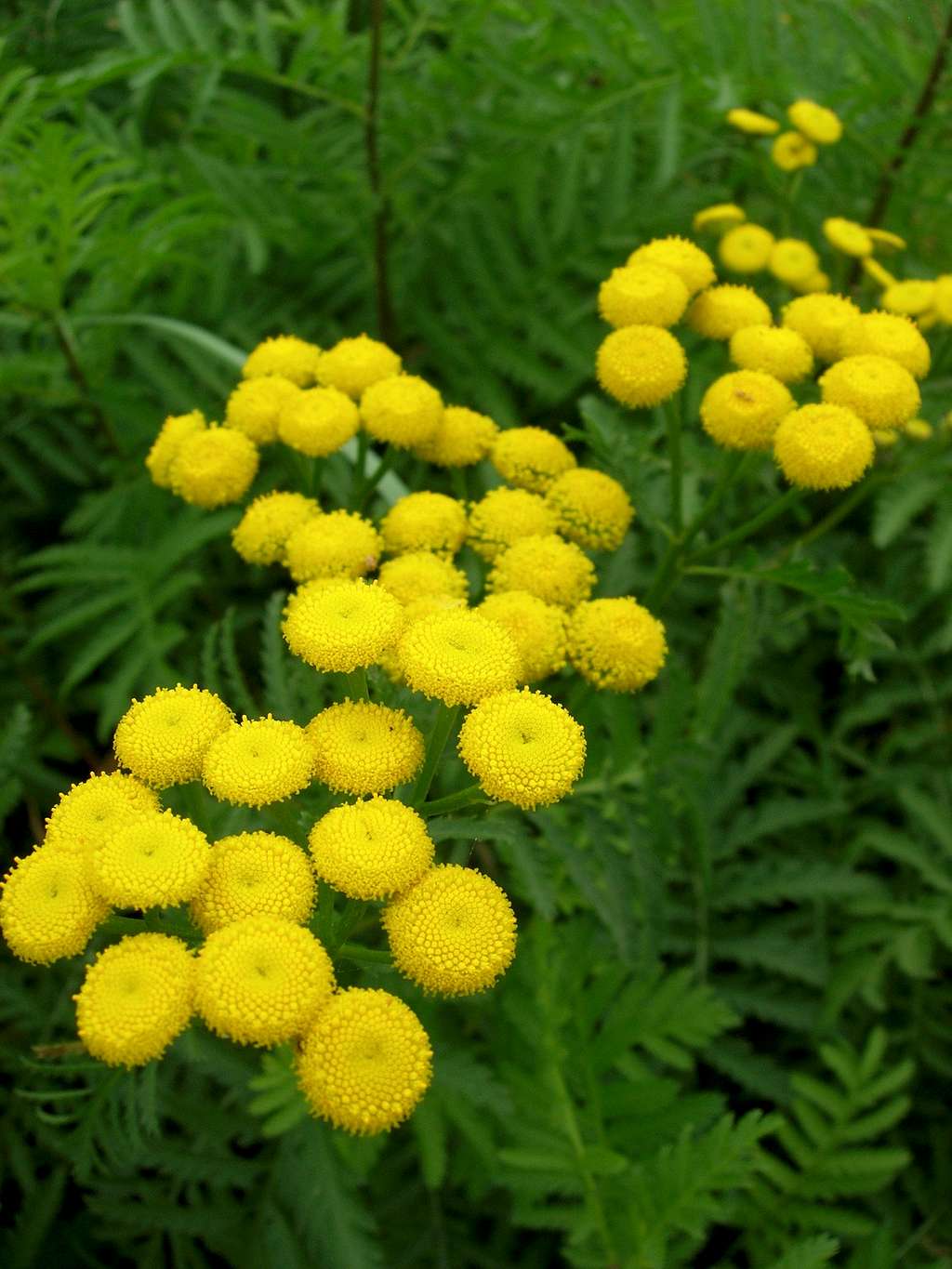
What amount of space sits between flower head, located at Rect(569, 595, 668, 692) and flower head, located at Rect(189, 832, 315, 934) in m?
0.63

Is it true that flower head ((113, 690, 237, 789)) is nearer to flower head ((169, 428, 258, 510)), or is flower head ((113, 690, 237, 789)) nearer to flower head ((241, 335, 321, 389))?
flower head ((169, 428, 258, 510))

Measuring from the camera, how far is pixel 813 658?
3.28m

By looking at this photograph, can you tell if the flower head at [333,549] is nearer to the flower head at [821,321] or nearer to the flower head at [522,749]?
the flower head at [522,749]

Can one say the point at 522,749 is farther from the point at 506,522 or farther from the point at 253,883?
the point at 506,522

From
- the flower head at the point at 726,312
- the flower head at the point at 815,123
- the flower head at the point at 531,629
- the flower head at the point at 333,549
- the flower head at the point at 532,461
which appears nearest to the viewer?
the flower head at the point at 531,629

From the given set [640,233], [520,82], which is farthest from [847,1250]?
[520,82]

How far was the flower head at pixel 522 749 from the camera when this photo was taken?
164cm

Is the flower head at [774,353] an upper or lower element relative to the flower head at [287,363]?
lower

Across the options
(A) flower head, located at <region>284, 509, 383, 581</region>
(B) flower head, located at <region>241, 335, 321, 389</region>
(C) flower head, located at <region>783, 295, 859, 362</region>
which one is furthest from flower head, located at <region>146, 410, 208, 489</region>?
(C) flower head, located at <region>783, 295, 859, 362</region>

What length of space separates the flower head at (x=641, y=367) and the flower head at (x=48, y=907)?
4.37 ft

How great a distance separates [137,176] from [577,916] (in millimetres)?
2470

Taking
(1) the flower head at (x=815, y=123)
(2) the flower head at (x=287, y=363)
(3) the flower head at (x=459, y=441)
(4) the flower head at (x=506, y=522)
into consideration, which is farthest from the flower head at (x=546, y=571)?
(1) the flower head at (x=815, y=123)

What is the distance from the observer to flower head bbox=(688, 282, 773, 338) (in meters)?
2.39

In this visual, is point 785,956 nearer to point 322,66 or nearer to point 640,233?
point 640,233
